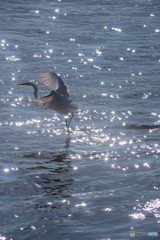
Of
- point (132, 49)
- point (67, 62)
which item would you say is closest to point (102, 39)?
point (132, 49)

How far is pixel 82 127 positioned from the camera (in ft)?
33.3

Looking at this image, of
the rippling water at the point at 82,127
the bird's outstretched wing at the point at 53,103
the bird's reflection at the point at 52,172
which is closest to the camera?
the rippling water at the point at 82,127

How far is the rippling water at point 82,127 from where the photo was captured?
20.9 ft

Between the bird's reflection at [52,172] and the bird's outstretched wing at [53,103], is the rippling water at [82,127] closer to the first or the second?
the bird's reflection at [52,172]

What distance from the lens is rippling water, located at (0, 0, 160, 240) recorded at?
251 inches

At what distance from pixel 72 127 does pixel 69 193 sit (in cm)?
316

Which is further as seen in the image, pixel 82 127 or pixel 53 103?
pixel 82 127

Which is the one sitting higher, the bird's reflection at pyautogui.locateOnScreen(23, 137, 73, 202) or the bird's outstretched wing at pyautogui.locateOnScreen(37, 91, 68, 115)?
the bird's outstretched wing at pyautogui.locateOnScreen(37, 91, 68, 115)

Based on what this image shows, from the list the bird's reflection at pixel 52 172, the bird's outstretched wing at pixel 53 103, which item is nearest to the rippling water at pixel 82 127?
the bird's reflection at pixel 52 172

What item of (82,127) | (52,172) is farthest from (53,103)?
(52,172)

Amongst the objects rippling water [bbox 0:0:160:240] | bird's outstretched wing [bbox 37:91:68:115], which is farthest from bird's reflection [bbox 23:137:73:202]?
bird's outstretched wing [bbox 37:91:68:115]

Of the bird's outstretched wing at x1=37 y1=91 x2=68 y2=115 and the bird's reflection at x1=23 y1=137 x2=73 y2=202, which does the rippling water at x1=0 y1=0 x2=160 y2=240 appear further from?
the bird's outstretched wing at x1=37 y1=91 x2=68 y2=115

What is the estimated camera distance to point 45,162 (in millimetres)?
8258

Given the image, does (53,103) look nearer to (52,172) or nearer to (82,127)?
(82,127)
